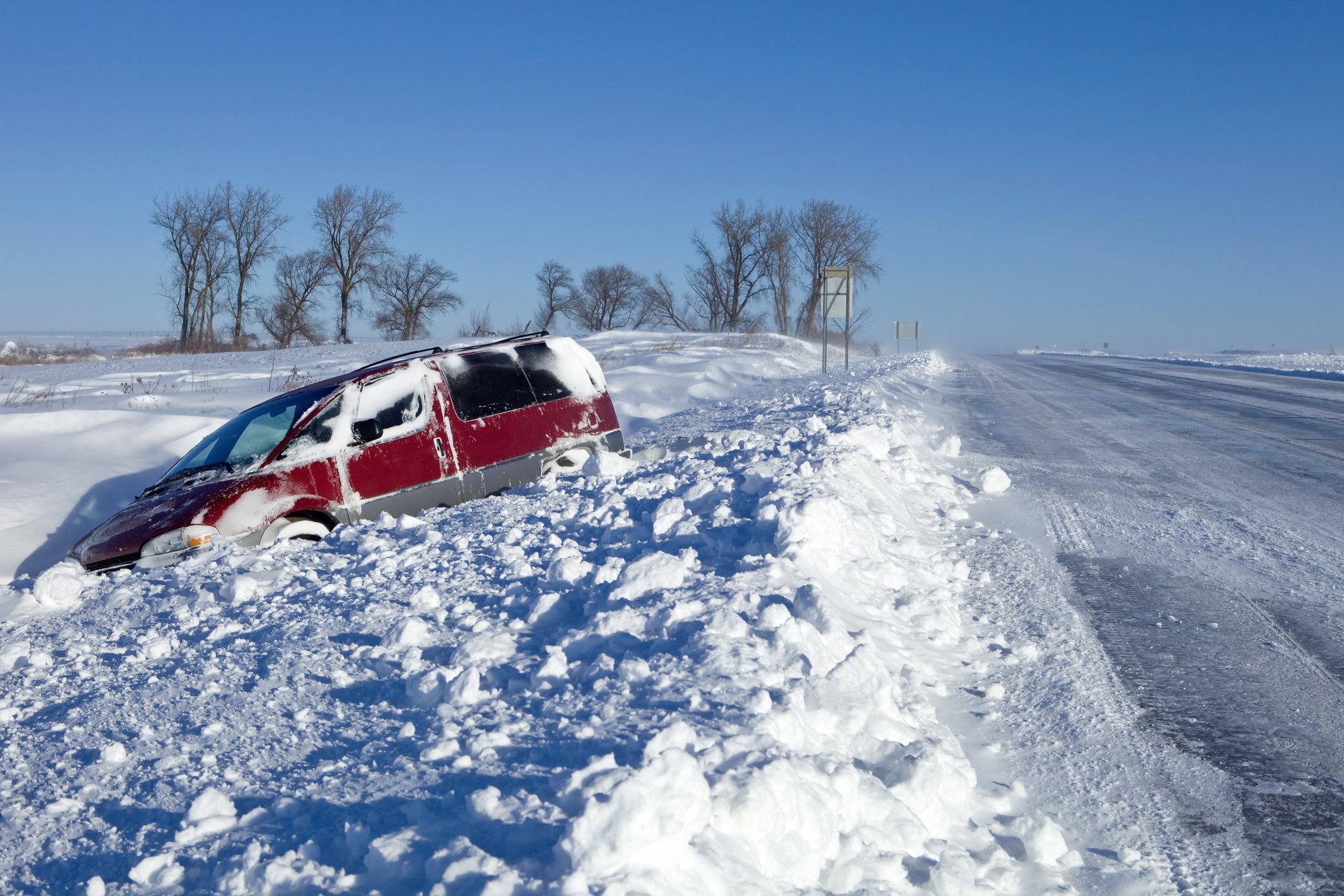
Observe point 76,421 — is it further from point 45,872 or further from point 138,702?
point 45,872

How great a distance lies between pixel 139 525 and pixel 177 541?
0.41 metres

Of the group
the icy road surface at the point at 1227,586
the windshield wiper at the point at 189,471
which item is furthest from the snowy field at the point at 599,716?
the windshield wiper at the point at 189,471

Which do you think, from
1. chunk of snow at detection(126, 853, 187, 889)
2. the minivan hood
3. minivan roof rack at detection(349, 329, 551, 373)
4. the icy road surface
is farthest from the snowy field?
minivan roof rack at detection(349, 329, 551, 373)

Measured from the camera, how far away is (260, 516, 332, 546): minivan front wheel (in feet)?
20.8

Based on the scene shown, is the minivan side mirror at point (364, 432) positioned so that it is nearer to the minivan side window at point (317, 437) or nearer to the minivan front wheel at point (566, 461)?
the minivan side window at point (317, 437)

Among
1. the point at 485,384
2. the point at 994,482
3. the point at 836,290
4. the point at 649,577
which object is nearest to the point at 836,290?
the point at 836,290

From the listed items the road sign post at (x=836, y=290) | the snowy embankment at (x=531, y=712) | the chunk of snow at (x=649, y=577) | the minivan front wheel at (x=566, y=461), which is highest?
the road sign post at (x=836, y=290)

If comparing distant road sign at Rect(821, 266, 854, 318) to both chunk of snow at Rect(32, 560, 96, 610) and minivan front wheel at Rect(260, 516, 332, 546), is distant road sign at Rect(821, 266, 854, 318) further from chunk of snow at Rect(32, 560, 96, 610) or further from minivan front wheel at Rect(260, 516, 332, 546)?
chunk of snow at Rect(32, 560, 96, 610)

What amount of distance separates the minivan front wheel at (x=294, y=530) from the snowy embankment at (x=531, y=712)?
0.39 meters

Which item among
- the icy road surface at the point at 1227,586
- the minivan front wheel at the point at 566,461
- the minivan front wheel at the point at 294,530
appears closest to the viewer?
the icy road surface at the point at 1227,586

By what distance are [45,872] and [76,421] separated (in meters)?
10.0

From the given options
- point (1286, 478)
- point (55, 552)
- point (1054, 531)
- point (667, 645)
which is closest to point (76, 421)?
point (55, 552)

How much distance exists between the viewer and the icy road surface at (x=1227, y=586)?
3076mm

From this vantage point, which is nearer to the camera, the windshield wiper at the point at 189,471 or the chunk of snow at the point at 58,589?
the chunk of snow at the point at 58,589
